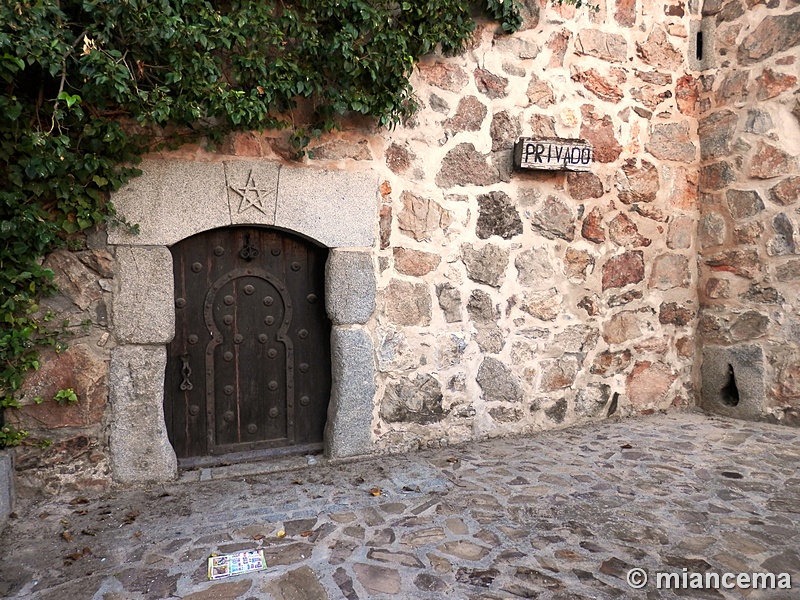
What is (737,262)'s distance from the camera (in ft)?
12.8

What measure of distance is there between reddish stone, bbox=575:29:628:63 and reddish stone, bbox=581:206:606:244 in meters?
1.09

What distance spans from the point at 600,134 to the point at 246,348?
2.85 meters

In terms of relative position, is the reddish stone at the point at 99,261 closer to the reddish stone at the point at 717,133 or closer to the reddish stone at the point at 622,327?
the reddish stone at the point at 622,327

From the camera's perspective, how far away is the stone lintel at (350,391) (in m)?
3.09

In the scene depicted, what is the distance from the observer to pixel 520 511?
2473 millimetres

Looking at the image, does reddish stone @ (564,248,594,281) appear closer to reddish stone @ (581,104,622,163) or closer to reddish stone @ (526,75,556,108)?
reddish stone @ (581,104,622,163)

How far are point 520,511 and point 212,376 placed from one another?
1.82 m

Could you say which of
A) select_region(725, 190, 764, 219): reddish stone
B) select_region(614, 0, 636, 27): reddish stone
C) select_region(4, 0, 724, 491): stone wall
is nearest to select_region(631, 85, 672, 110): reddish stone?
select_region(4, 0, 724, 491): stone wall

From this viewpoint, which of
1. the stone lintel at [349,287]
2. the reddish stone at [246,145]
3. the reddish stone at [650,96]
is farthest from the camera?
the reddish stone at [650,96]

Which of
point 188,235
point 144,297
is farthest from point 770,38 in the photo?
point 144,297

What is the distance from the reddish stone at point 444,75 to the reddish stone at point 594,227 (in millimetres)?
1293

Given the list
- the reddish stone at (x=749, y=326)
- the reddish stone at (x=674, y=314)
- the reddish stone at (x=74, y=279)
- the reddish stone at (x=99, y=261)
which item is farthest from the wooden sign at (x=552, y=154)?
the reddish stone at (x=74, y=279)

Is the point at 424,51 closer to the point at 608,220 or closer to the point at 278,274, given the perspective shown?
the point at 278,274

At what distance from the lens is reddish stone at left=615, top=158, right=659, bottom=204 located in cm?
383
